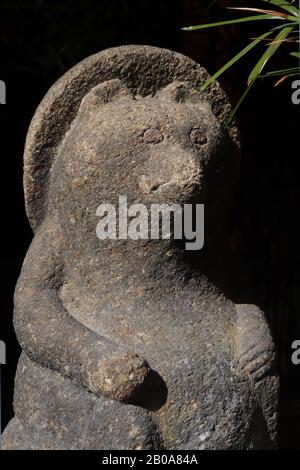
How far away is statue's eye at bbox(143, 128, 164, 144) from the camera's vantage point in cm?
217

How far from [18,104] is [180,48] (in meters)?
0.63

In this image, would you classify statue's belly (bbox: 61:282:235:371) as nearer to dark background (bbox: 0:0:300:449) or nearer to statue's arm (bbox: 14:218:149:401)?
statue's arm (bbox: 14:218:149:401)

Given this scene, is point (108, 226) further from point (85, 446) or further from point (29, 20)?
point (29, 20)

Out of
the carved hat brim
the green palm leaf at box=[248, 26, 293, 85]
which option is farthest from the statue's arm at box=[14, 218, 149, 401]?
the green palm leaf at box=[248, 26, 293, 85]

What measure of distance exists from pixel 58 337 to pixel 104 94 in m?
0.58

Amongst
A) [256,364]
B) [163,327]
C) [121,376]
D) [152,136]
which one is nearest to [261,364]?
[256,364]

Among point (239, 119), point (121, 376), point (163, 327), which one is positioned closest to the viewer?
point (121, 376)

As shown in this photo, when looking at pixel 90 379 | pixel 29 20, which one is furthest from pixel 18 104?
pixel 90 379

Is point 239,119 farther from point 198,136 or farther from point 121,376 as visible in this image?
point 121,376

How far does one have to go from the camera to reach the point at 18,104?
352cm

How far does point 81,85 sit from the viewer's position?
226 cm

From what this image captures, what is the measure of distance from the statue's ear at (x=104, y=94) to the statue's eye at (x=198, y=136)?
0.19m

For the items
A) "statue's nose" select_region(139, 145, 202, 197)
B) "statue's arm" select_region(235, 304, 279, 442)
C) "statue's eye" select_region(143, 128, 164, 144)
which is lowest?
"statue's arm" select_region(235, 304, 279, 442)

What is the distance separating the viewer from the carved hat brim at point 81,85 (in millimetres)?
2260
